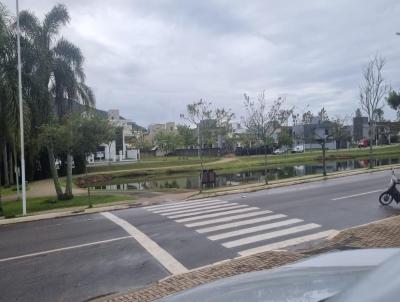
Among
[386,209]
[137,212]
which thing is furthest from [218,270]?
[137,212]

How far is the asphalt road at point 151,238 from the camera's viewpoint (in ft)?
26.6

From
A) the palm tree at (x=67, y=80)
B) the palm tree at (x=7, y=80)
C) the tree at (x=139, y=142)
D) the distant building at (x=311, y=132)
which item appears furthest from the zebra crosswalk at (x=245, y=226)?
the tree at (x=139, y=142)

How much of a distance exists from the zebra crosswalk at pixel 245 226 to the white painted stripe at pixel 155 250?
143cm

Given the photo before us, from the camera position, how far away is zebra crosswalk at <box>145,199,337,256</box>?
33.5ft

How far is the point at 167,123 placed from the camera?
146000 mm

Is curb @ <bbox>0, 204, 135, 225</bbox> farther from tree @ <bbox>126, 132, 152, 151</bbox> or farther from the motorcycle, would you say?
tree @ <bbox>126, 132, 152, 151</bbox>

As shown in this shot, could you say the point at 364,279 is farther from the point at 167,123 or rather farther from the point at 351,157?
the point at 167,123

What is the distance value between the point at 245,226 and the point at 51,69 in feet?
56.1

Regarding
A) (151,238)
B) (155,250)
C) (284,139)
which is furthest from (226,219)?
(284,139)

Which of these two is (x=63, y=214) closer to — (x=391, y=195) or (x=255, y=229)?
(x=255, y=229)

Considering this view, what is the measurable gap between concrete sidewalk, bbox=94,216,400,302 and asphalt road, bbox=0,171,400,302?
33.5 inches

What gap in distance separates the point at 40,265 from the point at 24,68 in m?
17.0

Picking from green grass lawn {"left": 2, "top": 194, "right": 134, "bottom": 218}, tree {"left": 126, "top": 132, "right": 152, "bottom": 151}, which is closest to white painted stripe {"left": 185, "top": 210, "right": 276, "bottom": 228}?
green grass lawn {"left": 2, "top": 194, "right": 134, "bottom": 218}

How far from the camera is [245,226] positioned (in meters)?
12.5
